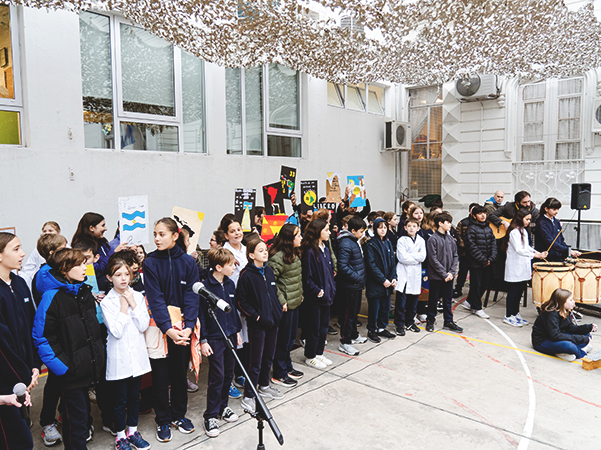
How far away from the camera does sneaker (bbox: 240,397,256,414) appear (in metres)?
4.42

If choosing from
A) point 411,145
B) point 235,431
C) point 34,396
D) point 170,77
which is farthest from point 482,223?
point 411,145

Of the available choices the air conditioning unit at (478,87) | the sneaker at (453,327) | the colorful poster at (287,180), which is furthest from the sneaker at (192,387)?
the air conditioning unit at (478,87)

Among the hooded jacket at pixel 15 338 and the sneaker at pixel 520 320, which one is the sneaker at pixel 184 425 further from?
the sneaker at pixel 520 320

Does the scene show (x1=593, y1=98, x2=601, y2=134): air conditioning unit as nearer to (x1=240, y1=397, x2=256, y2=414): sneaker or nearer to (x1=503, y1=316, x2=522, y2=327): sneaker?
(x1=503, y1=316, x2=522, y2=327): sneaker

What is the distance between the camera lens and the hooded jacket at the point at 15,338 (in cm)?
308

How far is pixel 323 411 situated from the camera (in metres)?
4.42

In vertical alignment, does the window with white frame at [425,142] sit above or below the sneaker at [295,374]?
above

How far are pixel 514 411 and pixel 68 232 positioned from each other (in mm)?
6664

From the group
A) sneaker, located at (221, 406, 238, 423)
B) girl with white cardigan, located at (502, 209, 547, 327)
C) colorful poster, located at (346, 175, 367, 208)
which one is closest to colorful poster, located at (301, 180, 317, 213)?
colorful poster, located at (346, 175, 367, 208)

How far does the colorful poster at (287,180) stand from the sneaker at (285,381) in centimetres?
305

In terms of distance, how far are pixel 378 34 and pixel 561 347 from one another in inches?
208

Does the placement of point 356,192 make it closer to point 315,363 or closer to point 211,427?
point 315,363

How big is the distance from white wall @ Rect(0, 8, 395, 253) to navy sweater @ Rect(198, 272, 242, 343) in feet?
12.9

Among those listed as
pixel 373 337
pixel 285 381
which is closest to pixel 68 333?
pixel 285 381
